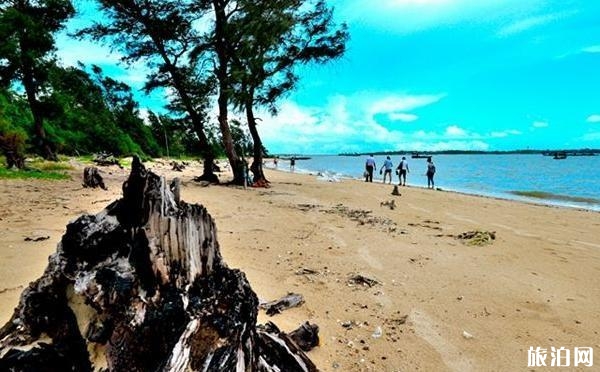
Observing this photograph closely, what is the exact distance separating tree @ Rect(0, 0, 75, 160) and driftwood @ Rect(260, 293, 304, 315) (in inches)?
893

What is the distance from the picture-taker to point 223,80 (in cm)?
1806

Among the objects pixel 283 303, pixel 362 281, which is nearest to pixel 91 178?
pixel 362 281

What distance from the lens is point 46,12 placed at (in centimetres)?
2305

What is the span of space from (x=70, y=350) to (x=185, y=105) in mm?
18797

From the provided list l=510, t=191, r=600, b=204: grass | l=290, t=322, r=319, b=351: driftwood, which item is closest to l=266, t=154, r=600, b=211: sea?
l=510, t=191, r=600, b=204: grass

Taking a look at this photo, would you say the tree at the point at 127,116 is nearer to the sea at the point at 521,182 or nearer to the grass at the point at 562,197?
the sea at the point at 521,182

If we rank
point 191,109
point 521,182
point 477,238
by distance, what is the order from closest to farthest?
1. point 477,238
2. point 191,109
3. point 521,182

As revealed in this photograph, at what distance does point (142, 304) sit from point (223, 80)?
1691cm

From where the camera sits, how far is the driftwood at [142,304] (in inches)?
83.7

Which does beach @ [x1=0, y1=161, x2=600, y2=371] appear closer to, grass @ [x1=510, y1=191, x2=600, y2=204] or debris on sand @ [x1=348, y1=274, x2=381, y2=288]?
debris on sand @ [x1=348, y1=274, x2=381, y2=288]

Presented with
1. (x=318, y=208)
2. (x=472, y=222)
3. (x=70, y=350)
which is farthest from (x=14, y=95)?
(x=70, y=350)

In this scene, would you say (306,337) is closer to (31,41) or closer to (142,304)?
(142,304)

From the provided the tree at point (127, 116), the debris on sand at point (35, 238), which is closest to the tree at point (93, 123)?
the tree at point (127, 116)

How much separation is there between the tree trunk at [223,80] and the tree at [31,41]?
10303 mm
